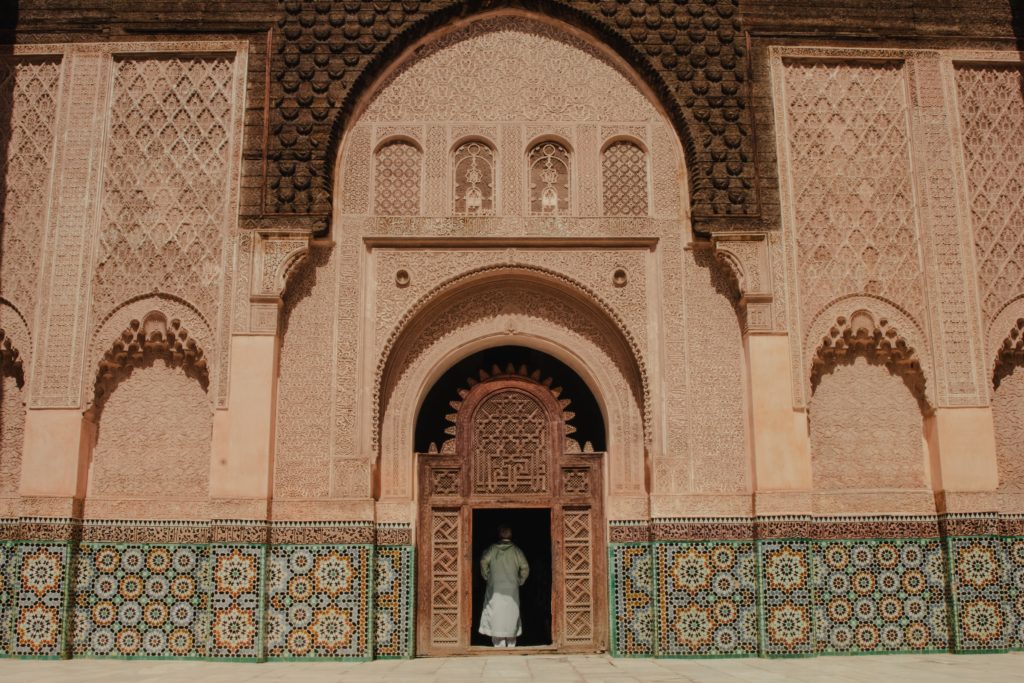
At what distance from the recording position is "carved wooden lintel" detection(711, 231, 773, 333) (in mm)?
6688

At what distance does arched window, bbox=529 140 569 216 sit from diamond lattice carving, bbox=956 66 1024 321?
269 cm

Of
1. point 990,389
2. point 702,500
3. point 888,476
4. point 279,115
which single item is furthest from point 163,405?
point 990,389

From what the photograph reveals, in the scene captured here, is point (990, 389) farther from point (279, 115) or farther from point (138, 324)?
point (138, 324)

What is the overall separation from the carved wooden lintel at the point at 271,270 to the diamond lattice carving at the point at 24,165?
143cm

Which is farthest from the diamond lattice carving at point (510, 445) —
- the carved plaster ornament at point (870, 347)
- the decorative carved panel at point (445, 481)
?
the carved plaster ornament at point (870, 347)

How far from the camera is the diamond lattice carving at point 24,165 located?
682 cm

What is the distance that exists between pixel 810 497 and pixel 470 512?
2.17m

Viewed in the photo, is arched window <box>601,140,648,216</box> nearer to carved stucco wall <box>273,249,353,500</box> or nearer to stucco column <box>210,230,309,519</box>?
carved stucco wall <box>273,249,353,500</box>

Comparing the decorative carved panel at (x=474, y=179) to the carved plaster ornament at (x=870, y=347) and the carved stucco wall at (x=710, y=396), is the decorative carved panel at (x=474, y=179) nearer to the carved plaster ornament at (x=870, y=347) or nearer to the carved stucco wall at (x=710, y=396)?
the carved stucco wall at (x=710, y=396)

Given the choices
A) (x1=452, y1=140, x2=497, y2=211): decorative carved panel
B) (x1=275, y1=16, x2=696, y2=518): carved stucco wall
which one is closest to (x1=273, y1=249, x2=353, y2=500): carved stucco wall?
(x1=275, y1=16, x2=696, y2=518): carved stucco wall

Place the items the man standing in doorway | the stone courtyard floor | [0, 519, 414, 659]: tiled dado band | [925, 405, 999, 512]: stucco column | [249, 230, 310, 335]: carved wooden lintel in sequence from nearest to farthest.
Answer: the stone courtyard floor, [0, 519, 414, 659]: tiled dado band, [925, 405, 999, 512]: stucco column, [249, 230, 310, 335]: carved wooden lintel, the man standing in doorway

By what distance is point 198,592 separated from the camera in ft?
20.9

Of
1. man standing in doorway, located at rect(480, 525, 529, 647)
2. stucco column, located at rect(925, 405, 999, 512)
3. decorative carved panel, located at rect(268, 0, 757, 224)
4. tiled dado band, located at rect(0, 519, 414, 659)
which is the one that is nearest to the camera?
tiled dado band, located at rect(0, 519, 414, 659)

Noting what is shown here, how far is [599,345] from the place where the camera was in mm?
7004
